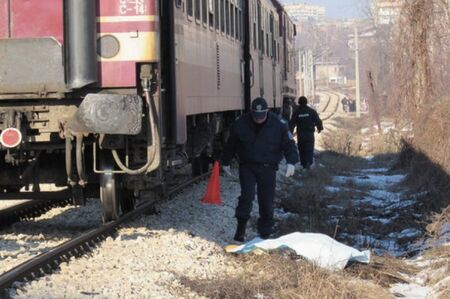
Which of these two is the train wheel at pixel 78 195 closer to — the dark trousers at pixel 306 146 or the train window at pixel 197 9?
the train window at pixel 197 9

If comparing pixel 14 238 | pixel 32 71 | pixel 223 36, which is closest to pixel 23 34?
pixel 32 71

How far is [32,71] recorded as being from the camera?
748 cm

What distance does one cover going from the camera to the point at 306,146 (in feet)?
62.1

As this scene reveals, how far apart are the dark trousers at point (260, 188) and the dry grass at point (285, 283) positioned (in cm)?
183

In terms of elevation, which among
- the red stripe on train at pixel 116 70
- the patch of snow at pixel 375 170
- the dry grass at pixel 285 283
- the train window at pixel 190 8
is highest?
the train window at pixel 190 8

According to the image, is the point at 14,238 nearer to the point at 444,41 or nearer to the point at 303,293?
the point at 303,293

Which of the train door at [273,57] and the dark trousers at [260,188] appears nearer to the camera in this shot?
the dark trousers at [260,188]

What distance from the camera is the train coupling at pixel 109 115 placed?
7281 mm

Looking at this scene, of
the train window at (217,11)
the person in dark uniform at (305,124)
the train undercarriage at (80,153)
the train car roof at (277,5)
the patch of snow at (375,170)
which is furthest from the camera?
the train car roof at (277,5)

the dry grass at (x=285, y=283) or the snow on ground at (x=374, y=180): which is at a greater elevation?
the dry grass at (x=285, y=283)

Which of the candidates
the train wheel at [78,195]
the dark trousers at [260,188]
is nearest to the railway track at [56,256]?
the train wheel at [78,195]

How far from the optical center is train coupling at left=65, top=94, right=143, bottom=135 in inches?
287

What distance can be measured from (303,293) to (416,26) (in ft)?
52.4

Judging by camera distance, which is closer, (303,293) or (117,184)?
(303,293)
